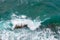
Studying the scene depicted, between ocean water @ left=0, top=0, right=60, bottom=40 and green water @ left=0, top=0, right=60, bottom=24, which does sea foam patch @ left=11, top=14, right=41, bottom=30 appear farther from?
green water @ left=0, top=0, right=60, bottom=24

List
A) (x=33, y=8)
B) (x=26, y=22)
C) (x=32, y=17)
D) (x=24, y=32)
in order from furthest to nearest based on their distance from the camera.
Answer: (x=33, y=8), (x=32, y=17), (x=26, y=22), (x=24, y=32)

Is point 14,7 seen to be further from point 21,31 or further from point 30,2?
point 21,31

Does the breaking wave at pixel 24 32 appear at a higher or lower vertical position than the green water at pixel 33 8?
lower

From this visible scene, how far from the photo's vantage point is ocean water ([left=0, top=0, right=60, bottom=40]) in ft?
21.2

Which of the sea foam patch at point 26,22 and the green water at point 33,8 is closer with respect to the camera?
the sea foam patch at point 26,22

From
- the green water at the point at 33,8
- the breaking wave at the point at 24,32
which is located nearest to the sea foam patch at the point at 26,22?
the breaking wave at the point at 24,32

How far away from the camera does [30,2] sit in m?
7.76

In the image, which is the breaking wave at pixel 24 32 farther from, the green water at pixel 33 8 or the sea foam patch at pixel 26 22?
the green water at pixel 33 8

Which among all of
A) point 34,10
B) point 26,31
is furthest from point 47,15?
point 26,31

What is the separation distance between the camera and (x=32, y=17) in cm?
710

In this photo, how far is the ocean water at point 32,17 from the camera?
645cm

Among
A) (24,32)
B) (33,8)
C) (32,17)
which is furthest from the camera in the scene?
(33,8)

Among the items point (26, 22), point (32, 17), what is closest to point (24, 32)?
point (26, 22)

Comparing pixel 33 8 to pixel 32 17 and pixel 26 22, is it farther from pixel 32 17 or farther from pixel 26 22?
pixel 26 22
